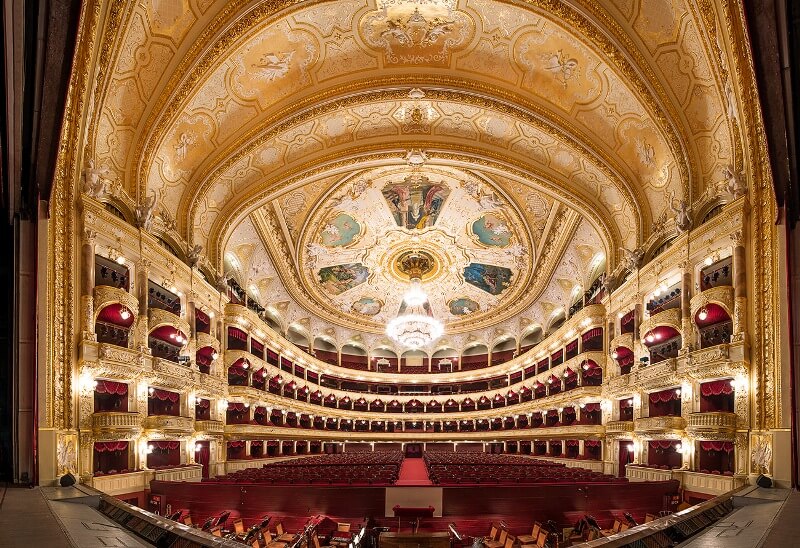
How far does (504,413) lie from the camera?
3547 centimetres

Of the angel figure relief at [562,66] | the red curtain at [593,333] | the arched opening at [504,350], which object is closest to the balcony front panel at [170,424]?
the angel figure relief at [562,66]

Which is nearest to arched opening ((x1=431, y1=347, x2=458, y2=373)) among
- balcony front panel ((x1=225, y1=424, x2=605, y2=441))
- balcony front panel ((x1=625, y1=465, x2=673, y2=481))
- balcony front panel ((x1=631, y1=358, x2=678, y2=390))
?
balcony front panel ((x1=225, y1=424, x2=605, y2=441))

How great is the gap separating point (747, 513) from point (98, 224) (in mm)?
13471

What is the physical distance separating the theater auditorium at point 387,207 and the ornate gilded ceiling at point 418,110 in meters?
0.09

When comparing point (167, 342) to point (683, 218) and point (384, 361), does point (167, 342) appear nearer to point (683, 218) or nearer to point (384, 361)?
point (683, 218)

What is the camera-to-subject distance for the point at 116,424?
42.4ft

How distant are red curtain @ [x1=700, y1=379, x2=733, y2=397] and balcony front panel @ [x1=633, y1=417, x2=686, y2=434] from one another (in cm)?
100

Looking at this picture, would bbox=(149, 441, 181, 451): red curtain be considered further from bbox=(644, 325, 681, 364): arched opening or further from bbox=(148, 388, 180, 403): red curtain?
bbox=(644, 325, 681, 364): arched opening

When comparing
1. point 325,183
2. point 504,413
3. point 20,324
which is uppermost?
point 325,183

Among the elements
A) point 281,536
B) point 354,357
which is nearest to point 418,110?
point 281,536

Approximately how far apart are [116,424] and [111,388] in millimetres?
1079

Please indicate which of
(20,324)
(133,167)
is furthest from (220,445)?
(20,324)

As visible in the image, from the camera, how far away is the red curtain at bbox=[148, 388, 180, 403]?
1636 centimetres

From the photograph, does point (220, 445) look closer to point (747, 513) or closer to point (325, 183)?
point (325, 183)
